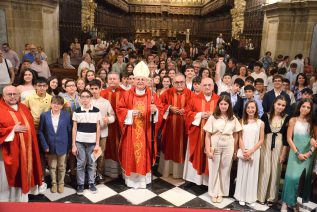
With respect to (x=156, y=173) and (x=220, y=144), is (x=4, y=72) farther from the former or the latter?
(x=220, y=144)

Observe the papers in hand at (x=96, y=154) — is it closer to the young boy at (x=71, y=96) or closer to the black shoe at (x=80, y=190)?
the black shoe at (x=80, y=190)

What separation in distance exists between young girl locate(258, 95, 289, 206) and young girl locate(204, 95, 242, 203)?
17.1 inches

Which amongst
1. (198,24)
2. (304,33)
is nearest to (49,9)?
(304,33)

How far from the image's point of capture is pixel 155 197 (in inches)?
182

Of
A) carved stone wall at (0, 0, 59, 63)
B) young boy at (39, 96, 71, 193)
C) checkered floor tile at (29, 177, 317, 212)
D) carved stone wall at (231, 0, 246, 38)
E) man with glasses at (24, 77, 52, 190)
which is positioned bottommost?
checkered floor tile at (29, 177, 317, 212)

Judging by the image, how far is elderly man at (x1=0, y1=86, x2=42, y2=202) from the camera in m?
3.82

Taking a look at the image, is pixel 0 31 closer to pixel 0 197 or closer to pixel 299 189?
pixel 0 197

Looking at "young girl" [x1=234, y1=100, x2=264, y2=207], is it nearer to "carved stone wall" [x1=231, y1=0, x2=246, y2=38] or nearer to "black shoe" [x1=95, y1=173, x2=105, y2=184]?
"black shoe" [x1=95, y1=173, x2=105, y2=184]

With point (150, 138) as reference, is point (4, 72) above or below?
above

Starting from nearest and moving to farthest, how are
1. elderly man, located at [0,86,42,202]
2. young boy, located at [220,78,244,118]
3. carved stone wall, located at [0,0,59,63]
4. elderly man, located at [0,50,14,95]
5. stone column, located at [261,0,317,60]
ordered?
1. elderly man, located at [0,86,42,202]
2. young boy, located at [220,78,244,118]
3. elderly man, located at [0,50,14,95]
4. carved stone wall, located at [0,0,59,63]
5. stone column, located at [261,0,317,60]

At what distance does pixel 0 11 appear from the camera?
9.12 meters

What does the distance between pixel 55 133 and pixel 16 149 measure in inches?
22.9

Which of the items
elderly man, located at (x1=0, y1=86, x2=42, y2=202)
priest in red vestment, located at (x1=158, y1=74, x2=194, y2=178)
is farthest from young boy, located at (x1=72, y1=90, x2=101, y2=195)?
priest in red vestment, located at (x1=158, y1=74, x2=194, y2=178)

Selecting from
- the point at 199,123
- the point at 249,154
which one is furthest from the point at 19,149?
the point at 249,154
